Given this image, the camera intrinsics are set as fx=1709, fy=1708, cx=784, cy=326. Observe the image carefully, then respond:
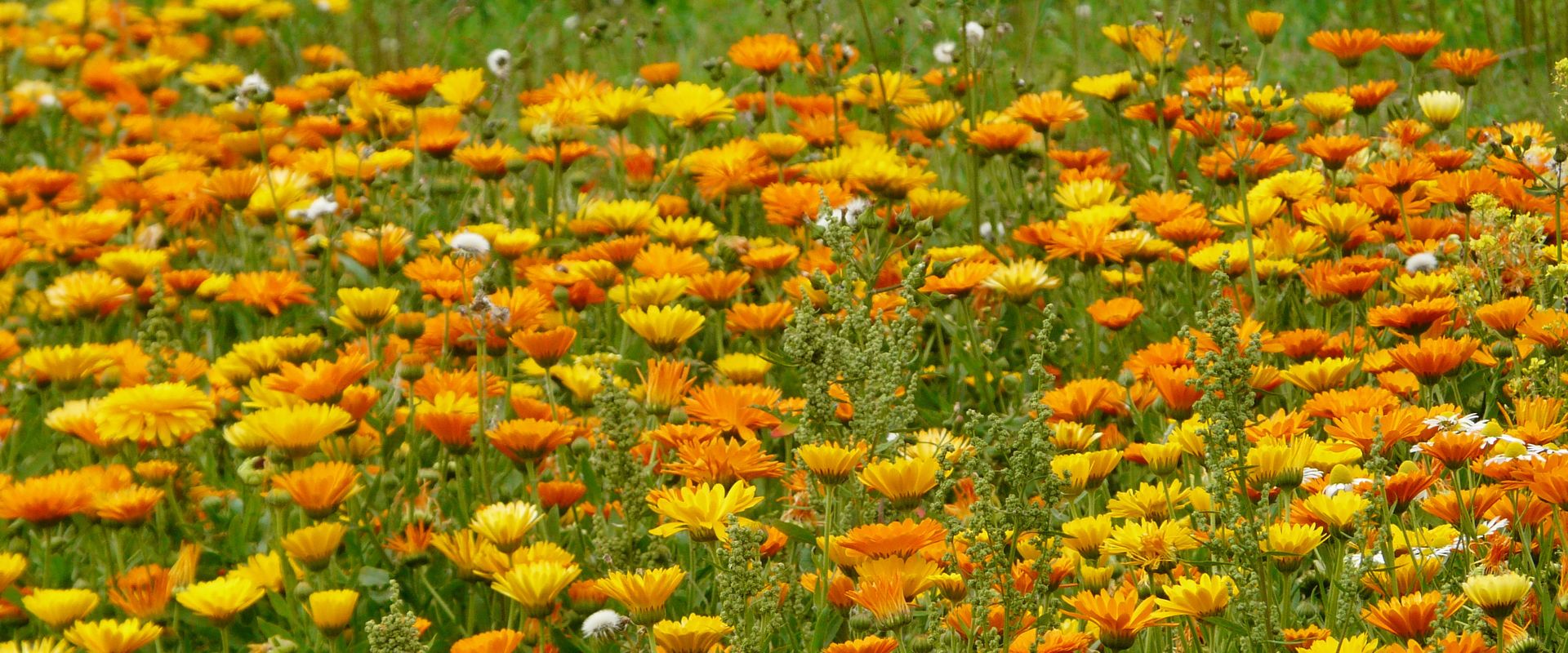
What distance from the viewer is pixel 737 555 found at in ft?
5.22

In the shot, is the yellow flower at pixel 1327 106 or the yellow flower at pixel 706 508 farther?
the yellow flower at pixel 1327 106

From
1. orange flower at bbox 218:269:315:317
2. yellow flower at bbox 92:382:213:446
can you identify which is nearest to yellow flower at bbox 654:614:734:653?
yellow flower at bbox 92:382:213:446

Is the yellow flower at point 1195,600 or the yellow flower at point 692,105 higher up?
the yellow flower at point 1195,600

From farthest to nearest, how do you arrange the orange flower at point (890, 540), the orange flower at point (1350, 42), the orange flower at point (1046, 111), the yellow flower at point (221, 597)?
the orange flower at point (1046, 111) < the orange flower at point (1350, 42) < the yellow flower at point (221, 597) < the orange flower at point (890, 540)

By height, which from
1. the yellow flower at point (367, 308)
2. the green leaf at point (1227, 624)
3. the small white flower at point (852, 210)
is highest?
the green leaf at point (1227, 624)

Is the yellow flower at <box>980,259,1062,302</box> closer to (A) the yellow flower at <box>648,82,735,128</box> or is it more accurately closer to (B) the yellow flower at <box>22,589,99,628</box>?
(A) the yellow flower at <box>648,82,735,128</box>

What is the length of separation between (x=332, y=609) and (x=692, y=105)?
1638 millimetres

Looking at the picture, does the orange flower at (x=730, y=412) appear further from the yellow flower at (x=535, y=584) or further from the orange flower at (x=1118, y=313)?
the orange flower at (x=1118, y=313)

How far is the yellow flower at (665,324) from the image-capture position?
2535 millimetres

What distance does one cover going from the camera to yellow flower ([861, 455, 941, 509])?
6.14ft

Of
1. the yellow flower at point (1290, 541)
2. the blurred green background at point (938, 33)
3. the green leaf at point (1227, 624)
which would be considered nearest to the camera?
the green leaf at point (1227, 624)

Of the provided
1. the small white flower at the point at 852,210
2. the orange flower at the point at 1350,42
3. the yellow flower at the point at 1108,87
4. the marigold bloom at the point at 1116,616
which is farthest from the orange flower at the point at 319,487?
the orange flower at the point at 1350,42

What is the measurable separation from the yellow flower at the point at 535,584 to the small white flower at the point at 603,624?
84mm

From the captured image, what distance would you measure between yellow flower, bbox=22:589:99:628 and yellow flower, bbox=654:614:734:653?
90 cm
